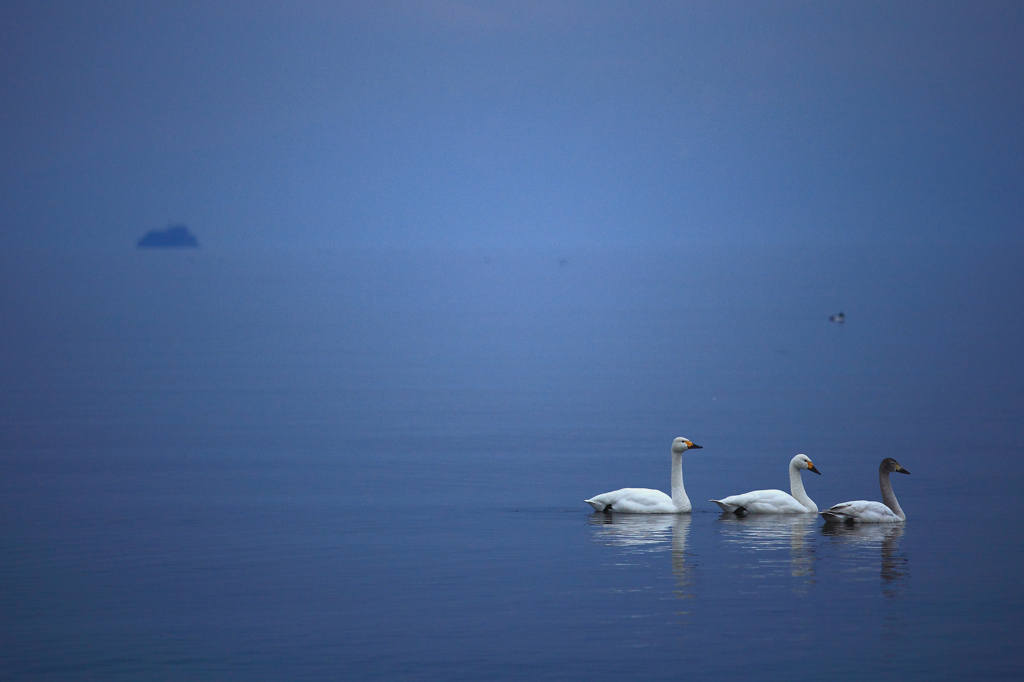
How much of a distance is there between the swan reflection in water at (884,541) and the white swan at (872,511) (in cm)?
10

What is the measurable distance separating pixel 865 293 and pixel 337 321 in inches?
1768

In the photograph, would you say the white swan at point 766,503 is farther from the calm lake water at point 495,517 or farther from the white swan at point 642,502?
the white swan at point 642,502

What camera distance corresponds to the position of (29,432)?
3425cm

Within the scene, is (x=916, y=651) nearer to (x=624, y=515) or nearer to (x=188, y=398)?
(x=624, y=515)

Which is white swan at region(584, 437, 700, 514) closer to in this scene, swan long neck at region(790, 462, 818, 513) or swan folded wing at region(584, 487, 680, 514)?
swan folded wing at region(584, 487, 680, 514)

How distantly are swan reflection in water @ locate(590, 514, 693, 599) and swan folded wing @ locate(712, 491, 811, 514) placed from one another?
845mm

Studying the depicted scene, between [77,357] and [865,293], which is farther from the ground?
[865,293]

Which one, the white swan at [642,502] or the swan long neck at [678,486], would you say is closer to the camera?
the white swan at [642,502]

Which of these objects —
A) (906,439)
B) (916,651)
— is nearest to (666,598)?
(916,651)

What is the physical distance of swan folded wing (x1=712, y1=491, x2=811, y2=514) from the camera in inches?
914

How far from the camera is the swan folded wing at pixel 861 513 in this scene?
22391 mm

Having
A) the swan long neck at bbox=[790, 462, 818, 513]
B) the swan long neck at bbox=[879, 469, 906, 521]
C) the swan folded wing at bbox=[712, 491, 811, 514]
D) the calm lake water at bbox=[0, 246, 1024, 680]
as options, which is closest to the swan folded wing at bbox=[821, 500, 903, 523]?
the swan long neck at bbox=[879, 469, 906, 521]

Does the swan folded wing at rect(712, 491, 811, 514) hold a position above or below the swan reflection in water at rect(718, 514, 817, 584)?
above


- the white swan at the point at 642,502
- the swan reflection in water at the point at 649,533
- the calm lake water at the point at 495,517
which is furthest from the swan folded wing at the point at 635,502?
the calm lake water at the point at 495,517
